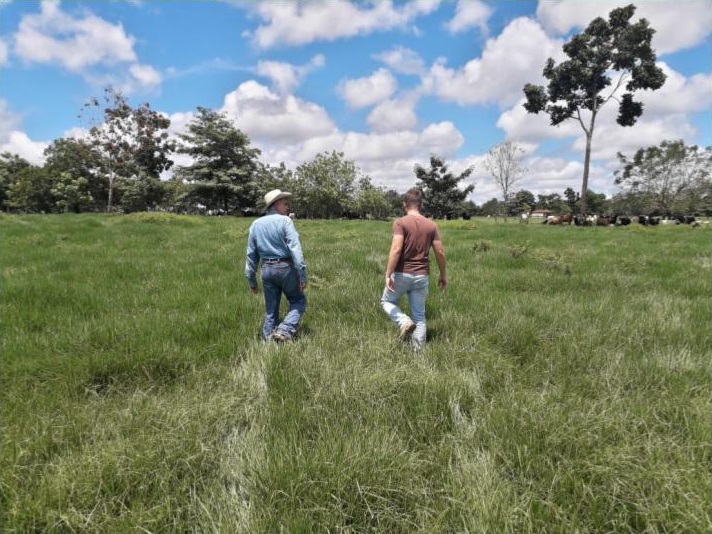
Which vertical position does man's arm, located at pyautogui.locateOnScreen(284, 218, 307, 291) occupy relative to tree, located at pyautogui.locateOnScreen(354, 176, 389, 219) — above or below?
below

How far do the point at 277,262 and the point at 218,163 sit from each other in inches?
1693

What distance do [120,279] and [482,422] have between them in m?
7.84

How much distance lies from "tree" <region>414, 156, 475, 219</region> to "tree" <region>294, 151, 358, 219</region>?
1276 centimetres

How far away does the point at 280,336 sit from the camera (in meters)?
4.96

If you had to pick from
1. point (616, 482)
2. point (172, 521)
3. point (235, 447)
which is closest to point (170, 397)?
point (235, 447)

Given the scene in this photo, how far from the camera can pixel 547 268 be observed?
10.0 metres

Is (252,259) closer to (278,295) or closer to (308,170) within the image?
(278,295)

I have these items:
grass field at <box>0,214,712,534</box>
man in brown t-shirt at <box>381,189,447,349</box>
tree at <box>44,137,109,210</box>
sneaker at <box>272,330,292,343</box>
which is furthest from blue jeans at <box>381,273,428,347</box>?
tree at <box>44,137,109,210</box>

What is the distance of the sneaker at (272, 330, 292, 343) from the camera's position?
4960mm

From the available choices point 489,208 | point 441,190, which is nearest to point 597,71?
point 441,190

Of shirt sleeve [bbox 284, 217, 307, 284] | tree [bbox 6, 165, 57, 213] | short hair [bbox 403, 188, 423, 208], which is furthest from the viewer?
tree [bbox 6, 165, 57, 213]

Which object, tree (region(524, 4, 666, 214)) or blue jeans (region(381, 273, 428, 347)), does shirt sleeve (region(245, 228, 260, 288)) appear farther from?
tree (region(524, 4, 666, 214))

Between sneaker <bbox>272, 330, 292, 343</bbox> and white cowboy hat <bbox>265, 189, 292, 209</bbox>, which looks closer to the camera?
sneaker <bbox>272, 330, 292, 343</bbox>

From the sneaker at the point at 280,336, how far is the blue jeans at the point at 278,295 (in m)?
0.06
